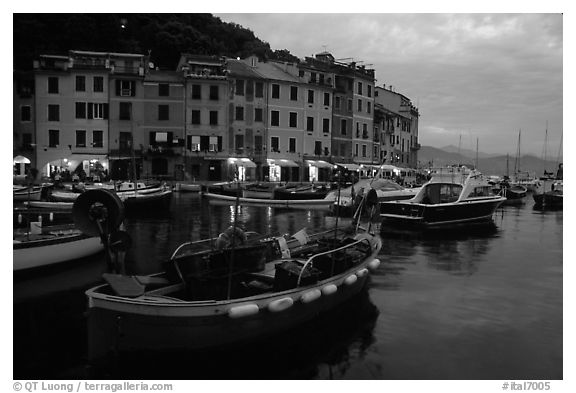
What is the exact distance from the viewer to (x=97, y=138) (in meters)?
44.1

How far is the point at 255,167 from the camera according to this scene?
47.1 meters

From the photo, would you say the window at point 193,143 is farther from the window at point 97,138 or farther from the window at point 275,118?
the window at point 275,118

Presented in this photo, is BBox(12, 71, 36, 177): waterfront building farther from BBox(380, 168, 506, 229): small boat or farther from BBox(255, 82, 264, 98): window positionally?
BBox(380, 168, 506, 229): small boat

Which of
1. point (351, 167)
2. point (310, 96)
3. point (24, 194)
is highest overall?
point (310, 96)

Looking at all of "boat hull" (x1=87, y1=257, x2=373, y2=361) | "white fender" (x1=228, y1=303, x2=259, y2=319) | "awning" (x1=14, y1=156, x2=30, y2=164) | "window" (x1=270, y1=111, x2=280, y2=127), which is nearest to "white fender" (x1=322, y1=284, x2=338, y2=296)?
"boat hull" (x1=87, y1=257, x2=373, y2=361)

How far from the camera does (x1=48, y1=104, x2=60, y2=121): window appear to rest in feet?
143

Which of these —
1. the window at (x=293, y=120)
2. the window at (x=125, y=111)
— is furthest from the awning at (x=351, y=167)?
the window at (x=125, y=111)

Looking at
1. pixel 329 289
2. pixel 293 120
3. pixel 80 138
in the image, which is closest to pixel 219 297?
pixel 329 289

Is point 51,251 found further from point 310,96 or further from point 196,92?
point 310,96

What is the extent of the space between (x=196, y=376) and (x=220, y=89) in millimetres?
40100

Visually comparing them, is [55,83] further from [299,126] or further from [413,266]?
[413,266]

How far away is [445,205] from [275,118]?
2764 centimetres

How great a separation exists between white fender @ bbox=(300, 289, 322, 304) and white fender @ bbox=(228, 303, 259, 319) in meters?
1.14

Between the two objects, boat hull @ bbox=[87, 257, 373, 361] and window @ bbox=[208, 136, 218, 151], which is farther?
window @ bbox=[208, 136, 218, 151]
